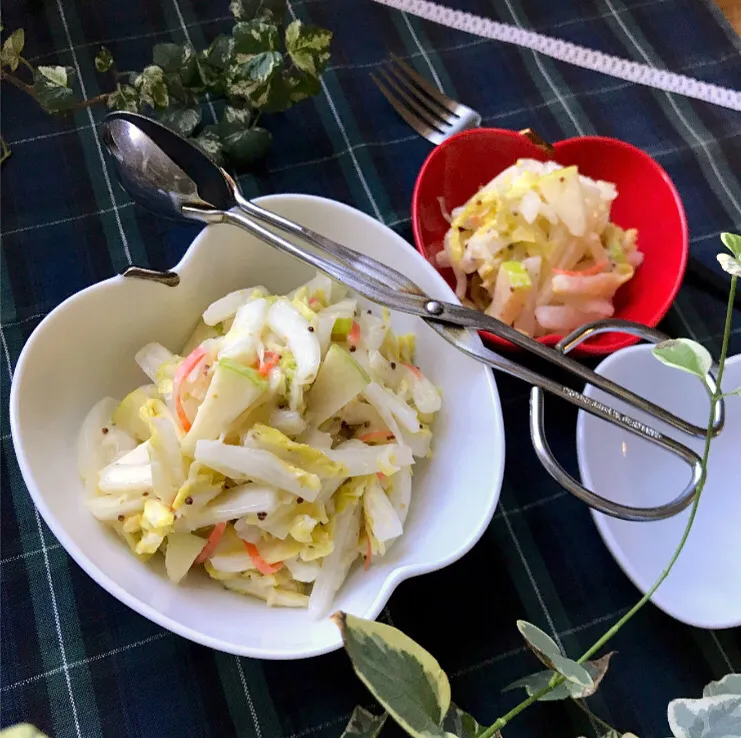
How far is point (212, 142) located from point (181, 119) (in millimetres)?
46

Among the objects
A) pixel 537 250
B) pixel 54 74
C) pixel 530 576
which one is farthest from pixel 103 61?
pixel 530 576

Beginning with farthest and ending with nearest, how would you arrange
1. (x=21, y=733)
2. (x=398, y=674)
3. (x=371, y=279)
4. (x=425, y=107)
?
1. (x=425, y=107)
2. (x=371, y=279)
3. (x=398, y=674)
4. (x=21, y=733)

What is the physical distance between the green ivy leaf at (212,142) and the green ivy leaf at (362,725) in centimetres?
65

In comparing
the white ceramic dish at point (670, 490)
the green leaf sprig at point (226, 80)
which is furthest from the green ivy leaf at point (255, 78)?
the white ceramic dish at point (670, 490)

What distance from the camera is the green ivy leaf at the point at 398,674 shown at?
1.19 ft

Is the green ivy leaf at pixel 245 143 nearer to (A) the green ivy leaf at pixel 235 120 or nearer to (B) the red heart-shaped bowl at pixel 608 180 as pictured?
(A) the green ivy leaf at pixel 235 120

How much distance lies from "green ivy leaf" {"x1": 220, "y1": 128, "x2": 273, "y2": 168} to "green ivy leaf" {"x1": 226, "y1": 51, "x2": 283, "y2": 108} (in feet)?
0.12

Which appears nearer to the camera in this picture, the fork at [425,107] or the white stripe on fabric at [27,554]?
the white stripe on fabric at [27,554]

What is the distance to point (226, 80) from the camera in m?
0.88

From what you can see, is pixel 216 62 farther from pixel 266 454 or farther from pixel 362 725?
pixel 362 725

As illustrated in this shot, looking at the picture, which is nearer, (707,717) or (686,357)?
(707,717)

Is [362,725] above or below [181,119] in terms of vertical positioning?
below

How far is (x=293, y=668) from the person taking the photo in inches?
26.9

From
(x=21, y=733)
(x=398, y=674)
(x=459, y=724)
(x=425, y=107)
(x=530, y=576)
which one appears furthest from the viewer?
(x=425, y=107)
